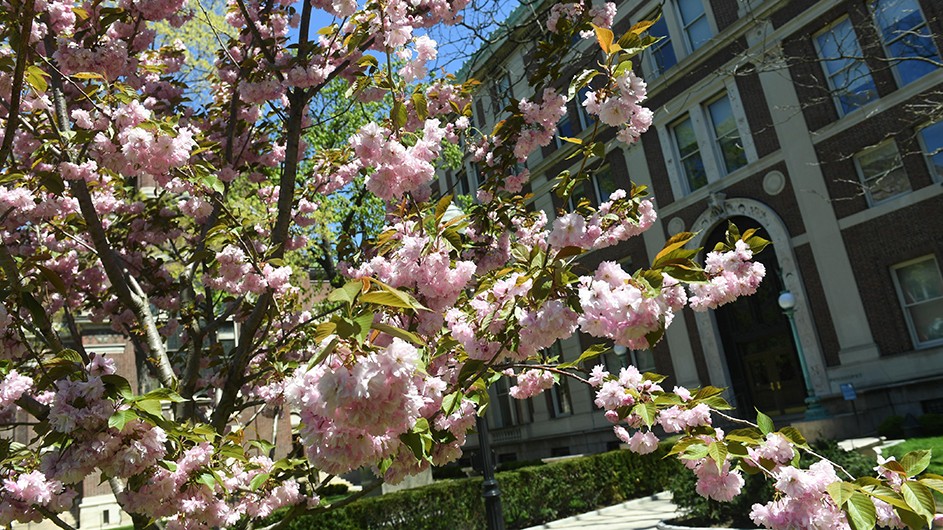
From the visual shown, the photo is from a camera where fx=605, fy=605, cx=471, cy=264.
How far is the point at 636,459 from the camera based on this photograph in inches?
550

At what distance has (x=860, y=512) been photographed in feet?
6.46

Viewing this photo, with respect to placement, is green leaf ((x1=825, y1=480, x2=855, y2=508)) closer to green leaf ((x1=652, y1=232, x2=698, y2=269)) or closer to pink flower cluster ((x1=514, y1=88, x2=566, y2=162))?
green leaf ((x1=652, y1=232, x2=698, y2=269))

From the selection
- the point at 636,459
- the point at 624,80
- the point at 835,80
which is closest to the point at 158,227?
the point at 624,80

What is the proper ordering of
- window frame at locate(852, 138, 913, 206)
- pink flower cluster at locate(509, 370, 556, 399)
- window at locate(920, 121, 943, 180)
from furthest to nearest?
1. window frame at locate(852, 138, 913, 206)
2. window at locate(920, 121, 943, 180)
3. pink flower cluster at locate(509, 370, 556, 399)

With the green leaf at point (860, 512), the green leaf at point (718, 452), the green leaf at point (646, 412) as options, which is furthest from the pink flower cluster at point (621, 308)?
the green leaf at point (860, 512)

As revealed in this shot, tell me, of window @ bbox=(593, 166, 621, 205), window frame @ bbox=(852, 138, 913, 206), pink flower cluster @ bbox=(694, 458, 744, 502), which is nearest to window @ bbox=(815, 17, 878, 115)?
window frame @ bbox=(852, 138, 913, 206)

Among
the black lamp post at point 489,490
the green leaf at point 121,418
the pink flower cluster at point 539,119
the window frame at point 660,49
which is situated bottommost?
the black lamp post at point 489,490

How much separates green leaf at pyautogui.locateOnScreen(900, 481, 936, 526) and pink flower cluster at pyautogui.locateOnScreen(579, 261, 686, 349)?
962 millimetres

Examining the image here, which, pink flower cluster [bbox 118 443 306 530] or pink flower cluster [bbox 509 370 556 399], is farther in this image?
pink flower cluster [bbox 509 370 556 399]

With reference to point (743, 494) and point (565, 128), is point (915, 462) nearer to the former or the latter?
point (743, 494)

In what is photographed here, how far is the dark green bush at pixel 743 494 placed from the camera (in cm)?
727

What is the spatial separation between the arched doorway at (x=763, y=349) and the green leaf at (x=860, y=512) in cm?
1453

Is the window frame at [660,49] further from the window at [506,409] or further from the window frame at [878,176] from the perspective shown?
the window at [506,409]

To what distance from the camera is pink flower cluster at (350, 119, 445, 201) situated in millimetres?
2869
